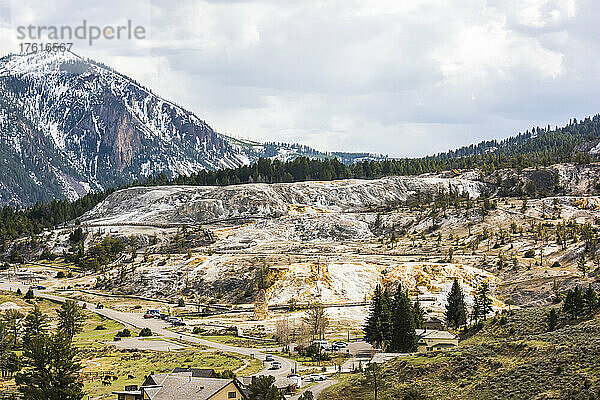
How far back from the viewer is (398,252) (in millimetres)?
141500

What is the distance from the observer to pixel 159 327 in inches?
3903

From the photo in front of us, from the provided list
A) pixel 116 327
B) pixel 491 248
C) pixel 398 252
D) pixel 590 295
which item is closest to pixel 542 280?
pixel 491 248

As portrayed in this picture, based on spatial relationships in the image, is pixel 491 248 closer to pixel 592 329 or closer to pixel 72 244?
pixel 592 329

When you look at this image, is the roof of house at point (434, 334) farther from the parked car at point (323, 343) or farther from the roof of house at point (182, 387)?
the roof of house at point (182, 387)

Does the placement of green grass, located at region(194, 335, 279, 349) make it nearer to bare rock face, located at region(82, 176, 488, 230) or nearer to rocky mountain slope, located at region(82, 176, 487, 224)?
bare rock face, located at region(82, 176, 488, 230)

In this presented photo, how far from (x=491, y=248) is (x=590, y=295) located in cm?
7770

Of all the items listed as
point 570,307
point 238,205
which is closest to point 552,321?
point 570,307

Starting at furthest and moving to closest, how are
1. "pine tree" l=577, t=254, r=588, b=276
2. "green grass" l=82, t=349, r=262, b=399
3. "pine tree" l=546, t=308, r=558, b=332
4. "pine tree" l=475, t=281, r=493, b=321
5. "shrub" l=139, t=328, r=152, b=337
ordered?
"pine tree" l=577, t=254, r=588, b=276, "shrub" l=139, t=328, r=152, b=337, "pine tree" l=475, t=281, r=493, b=321, "green grass" l=82, t=349, r=262, b=399, "pine tree" l=546, t=308, r=558, b=332

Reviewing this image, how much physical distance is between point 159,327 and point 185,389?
5215 cm

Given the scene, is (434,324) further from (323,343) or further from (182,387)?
(182,387)

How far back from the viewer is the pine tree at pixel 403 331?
7497 centimetres

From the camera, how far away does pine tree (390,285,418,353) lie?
74969 mm

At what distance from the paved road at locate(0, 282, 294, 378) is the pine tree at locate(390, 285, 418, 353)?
12051mm

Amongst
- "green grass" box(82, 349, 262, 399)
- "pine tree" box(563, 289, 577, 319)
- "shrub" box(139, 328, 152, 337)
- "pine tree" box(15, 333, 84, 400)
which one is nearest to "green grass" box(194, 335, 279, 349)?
"green grass" box(82, 349, 262, 399)
